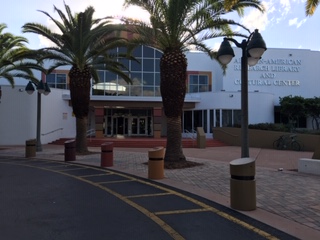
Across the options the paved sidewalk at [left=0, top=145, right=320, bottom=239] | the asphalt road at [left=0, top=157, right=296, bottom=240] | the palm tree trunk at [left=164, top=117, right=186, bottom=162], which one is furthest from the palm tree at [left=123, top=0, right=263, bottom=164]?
the asphalt road at [left=0, top=157, right=296, bottom=240]

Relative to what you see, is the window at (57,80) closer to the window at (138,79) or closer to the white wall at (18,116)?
the window at (138,79)

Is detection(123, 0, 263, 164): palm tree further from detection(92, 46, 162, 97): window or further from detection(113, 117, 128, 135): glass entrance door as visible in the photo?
detection(113, 117, 128, 135): glass entrance door

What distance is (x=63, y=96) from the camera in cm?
2898

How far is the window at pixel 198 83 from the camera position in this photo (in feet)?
116

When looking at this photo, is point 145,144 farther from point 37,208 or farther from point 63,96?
point 37,208

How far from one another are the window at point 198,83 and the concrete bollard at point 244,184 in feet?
95.3

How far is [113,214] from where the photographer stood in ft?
20.3

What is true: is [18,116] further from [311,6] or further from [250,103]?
[311,6]

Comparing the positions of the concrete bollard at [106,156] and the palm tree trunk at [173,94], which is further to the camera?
the palm tree trunk at [173,94]

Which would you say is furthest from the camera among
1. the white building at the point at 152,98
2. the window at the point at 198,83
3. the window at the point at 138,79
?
the window at the point at 198,83

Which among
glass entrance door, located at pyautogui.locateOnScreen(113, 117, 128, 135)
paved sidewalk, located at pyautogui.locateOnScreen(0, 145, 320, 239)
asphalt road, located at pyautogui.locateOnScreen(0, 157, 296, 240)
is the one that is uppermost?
glass entrance door, located at pyautogui.locateOnScreen(113, 117, 128, 135)

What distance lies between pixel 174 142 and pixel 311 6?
269 inches

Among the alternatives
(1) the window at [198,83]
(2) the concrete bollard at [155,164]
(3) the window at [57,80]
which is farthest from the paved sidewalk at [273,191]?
(3) the window at [57,80]

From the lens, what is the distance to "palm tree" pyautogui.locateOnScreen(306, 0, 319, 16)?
35.5ft
